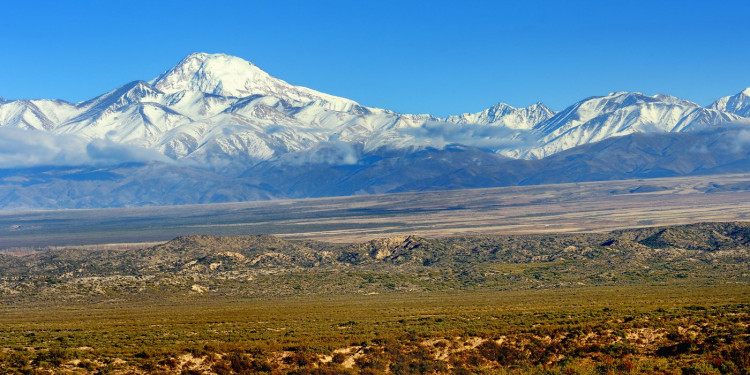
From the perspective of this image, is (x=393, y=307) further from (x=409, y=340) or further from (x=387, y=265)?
(x=387, y=265)

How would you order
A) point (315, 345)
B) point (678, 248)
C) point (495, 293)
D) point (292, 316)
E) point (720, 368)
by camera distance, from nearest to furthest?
point (720, 368) → point (315, 345) → point (292, 316) → point (495, 293) → point (678, 248)

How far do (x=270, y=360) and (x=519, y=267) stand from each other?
82.1 m

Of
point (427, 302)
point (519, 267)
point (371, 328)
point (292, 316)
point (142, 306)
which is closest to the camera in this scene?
point (371, 328)

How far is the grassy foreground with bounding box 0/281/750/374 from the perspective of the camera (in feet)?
112

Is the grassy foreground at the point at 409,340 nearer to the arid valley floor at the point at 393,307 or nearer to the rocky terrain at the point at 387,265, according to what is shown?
the arid valley floor at the point at 393,307

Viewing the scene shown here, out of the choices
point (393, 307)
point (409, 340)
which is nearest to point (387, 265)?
point (393, 307)

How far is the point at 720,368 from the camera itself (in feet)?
99.6

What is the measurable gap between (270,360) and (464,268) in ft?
265

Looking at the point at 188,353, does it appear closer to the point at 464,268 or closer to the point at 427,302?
the point at 427,302

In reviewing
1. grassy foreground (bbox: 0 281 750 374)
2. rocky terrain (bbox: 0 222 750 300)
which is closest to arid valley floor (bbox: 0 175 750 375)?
grassy foreground (bbox: 0 281 750 374)

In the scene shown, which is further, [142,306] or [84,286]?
[84,286]

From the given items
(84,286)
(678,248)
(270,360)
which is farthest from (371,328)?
(678,248)

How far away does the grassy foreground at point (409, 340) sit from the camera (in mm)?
34281

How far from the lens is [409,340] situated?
40281mm
